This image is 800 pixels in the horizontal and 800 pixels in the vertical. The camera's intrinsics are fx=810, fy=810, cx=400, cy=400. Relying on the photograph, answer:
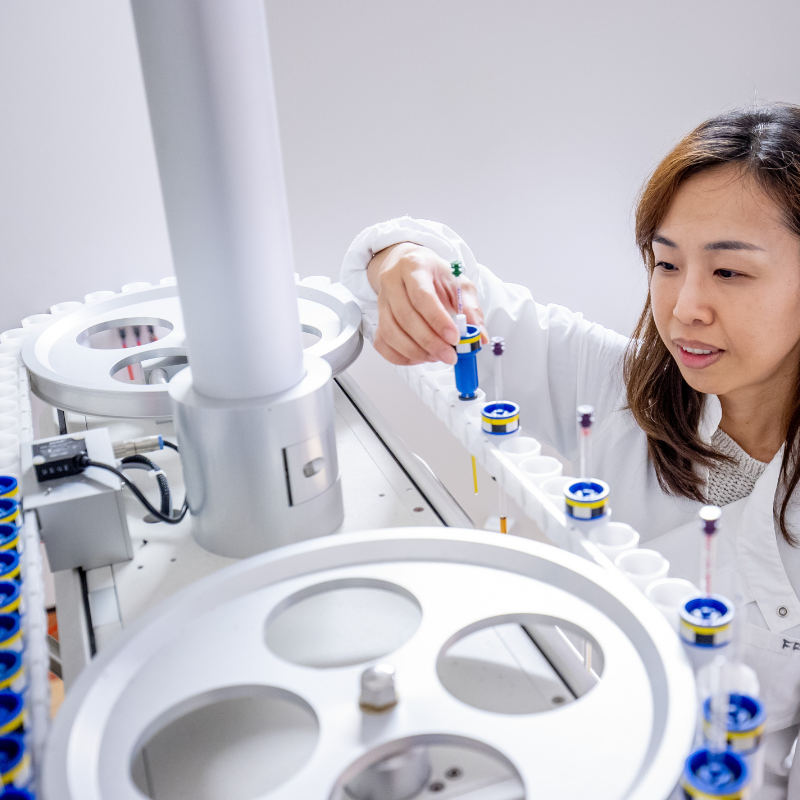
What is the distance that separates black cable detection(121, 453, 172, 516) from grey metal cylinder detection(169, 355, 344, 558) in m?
0.06

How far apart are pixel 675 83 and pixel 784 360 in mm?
1253

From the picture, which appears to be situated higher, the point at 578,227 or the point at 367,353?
the point at 578,227

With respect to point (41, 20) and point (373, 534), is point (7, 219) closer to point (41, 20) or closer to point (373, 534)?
point (41, 20)

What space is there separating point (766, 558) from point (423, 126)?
1.27m

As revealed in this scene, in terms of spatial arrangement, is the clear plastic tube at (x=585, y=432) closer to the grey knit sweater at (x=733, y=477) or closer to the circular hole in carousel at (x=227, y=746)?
the circular hole in carousel at (x=227, y=746)

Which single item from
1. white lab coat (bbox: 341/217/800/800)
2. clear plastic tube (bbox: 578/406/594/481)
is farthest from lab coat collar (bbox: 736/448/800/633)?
clear plastic tube (bbox: 578/406/594/481)

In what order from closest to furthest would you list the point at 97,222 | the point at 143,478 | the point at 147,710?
the point at 147,710 < the point at 143,478 < the point at 97,222

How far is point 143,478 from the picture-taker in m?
0.84

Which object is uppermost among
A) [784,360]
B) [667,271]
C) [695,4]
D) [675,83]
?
[695,4]

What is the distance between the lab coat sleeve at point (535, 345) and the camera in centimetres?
117

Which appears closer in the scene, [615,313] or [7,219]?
[7,219]

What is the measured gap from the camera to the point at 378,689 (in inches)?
18.8

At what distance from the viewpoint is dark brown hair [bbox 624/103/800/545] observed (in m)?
0.91

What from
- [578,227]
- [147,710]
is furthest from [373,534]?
[578,227]
